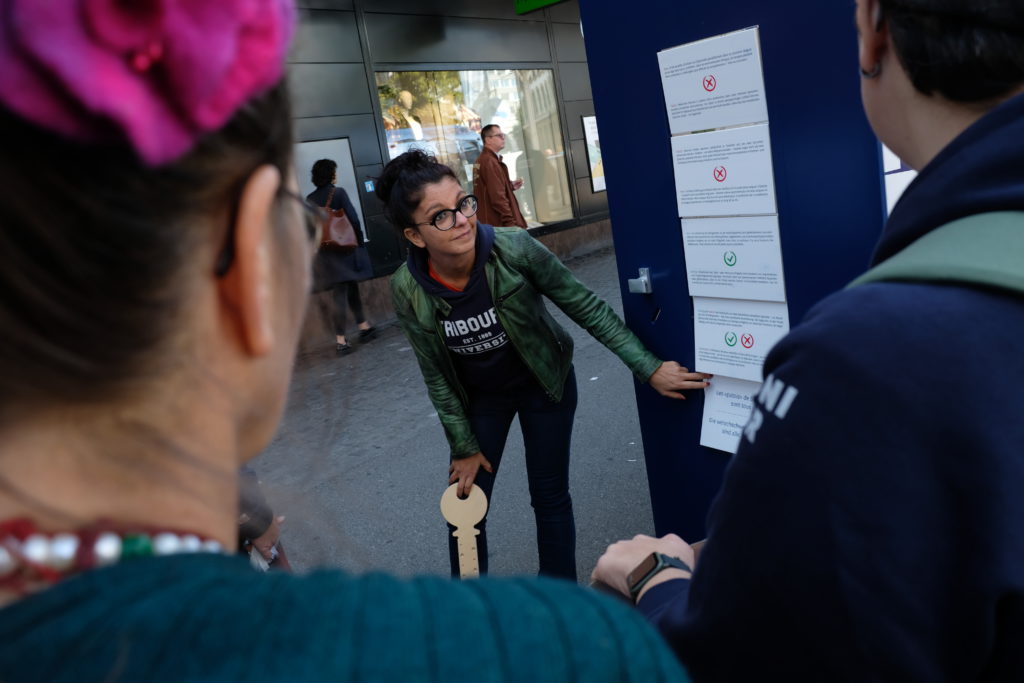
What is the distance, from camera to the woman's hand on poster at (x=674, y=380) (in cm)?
252

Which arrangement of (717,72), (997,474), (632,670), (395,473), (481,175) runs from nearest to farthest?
(632,670), (997,474), (717,72), (395,473), (481,175)

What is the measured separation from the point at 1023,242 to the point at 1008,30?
27 cm

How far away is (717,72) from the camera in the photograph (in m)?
2.14

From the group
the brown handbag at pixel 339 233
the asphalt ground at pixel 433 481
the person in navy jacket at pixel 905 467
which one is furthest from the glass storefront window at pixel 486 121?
the person in navy jacket at pixel 905 467

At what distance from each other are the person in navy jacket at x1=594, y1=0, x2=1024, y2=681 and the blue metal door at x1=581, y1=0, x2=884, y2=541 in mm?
984

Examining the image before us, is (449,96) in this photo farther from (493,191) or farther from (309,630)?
(309,630)

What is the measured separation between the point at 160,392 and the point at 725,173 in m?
1.90

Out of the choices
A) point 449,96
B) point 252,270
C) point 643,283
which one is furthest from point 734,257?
point 449,96

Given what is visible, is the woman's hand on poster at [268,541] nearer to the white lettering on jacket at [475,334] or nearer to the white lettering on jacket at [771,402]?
the white lettering on jacket at [475,334]

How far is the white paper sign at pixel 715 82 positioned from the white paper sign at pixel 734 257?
0.93 ft

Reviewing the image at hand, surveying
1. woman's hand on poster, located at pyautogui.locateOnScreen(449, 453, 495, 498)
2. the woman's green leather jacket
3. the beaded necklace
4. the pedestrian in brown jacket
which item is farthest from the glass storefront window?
the beaded necklace

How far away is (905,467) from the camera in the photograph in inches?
32.3

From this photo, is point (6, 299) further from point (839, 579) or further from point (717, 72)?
point (717, 72)

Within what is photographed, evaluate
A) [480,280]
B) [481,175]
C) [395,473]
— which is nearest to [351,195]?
[481,175]
